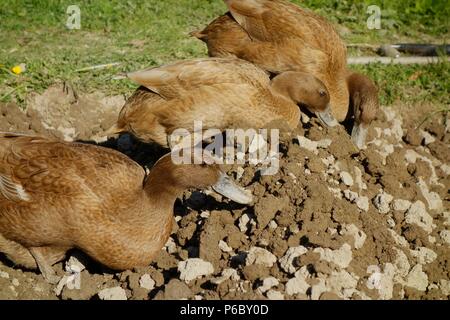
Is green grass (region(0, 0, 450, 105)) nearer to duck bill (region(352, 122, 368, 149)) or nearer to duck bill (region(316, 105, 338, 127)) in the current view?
duck bill (region(352, 122, 368, 149))

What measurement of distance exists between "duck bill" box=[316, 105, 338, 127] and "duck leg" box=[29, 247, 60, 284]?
9.74 ft

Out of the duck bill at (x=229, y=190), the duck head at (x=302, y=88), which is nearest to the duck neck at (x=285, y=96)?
the duck head at (x=302, y=88)

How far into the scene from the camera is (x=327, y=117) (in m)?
6.34

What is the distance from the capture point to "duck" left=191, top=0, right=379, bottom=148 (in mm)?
6438

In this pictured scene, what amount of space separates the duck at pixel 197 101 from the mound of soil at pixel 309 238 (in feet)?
1.39

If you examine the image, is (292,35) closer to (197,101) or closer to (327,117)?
(327,117)

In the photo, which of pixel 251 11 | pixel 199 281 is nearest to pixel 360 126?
pixel 251 11

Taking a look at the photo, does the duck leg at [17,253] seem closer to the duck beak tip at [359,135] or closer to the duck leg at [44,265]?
the duck leg at [44,265]

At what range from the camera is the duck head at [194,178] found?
15.9 ft

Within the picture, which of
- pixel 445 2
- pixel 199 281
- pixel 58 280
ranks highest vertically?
pixel 445 2

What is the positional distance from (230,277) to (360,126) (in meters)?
2.57

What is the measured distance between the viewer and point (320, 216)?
4848mm

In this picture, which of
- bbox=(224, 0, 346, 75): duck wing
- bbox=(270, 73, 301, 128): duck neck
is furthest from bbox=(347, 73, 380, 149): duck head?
bbox=(270, 73, 301, 128): duck neck
